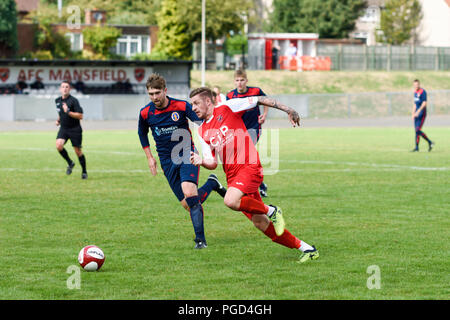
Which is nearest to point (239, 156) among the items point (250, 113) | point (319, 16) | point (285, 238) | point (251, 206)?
point (251, 206)

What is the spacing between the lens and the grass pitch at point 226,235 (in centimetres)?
753

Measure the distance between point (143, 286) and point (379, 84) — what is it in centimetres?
5782

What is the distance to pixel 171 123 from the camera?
1033 centimetres

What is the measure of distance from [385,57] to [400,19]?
903 centimetres

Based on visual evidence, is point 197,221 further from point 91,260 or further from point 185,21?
point 185,21

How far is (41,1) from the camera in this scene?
87625mm

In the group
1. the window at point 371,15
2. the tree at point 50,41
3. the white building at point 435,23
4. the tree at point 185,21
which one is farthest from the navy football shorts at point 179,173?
the window at point 371,15

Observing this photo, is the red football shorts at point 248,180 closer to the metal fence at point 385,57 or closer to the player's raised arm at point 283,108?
the player's raised arm at point 283,108

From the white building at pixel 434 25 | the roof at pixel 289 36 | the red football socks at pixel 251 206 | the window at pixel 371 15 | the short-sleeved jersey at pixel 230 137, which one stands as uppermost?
the window at pixel 371 15

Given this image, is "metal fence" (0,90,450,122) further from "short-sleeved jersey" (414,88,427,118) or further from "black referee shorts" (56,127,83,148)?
"black referee shorts" (56,127,83,148)

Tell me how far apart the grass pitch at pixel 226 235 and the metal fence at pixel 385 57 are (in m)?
47.0
